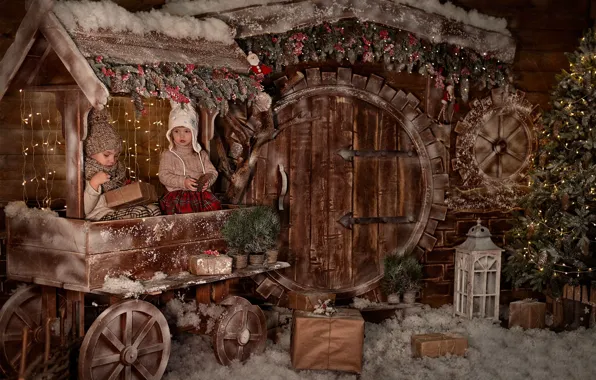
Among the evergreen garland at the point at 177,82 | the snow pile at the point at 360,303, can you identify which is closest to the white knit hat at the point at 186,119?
the evergreen garland at the point at 177,82

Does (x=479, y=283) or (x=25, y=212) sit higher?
(x=25, y=212)

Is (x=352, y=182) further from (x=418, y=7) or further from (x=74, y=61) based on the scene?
(x=74, y=61)

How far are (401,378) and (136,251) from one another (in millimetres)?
2348

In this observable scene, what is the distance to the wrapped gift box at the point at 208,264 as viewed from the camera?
5.89 meters

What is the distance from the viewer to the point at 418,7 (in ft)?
25.2

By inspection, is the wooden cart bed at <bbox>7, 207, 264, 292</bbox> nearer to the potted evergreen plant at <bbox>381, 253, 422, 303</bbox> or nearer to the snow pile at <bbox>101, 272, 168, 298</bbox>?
the snow pile at <bbox>101, 272, 168, 298</bbox>

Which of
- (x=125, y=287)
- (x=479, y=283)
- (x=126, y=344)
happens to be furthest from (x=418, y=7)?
(x=126, y=344)

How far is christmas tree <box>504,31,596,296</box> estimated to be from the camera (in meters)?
7.66

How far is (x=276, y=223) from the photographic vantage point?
6.60m

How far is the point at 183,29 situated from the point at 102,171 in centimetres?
134

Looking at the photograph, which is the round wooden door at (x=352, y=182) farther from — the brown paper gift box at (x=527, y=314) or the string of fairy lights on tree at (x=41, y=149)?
the string of fairy lights on tree at (x=41, y=149)

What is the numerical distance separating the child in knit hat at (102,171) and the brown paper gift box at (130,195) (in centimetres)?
10

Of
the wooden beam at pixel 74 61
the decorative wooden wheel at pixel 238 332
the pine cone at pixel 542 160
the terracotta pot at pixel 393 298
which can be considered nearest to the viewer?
the wooden beam at pixel 74 61

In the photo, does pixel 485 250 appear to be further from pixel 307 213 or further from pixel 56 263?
pixel 56 263
